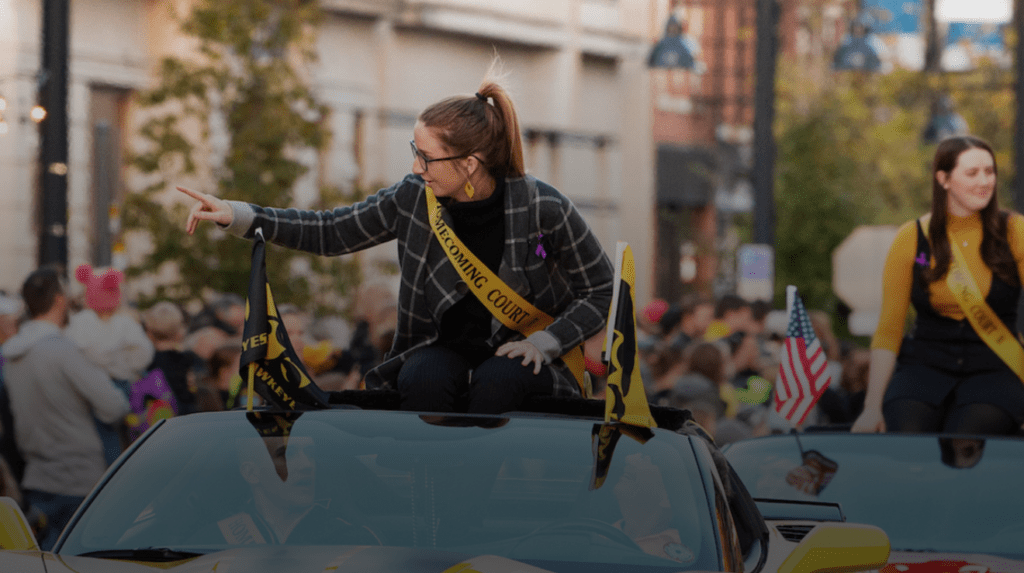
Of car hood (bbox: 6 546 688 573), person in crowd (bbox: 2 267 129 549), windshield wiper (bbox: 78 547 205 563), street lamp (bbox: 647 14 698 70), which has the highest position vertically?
street lamp (bbox: 647 14 698 70)

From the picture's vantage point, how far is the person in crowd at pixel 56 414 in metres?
8.08

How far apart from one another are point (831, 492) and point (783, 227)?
19600 millimetres

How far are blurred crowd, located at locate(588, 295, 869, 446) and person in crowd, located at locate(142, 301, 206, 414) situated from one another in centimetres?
253

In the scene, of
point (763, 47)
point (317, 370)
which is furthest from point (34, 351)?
point (763, 47)

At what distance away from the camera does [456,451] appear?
360 cm

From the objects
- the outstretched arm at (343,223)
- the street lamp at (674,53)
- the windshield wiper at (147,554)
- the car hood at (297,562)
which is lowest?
the windshield wiper at (147,554)

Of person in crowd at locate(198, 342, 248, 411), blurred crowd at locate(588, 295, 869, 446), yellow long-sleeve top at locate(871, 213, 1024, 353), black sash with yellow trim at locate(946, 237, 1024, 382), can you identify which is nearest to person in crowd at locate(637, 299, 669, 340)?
blurred crowd at locate(588, 295, 869, 446)

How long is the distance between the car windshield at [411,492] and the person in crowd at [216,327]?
608 centimetres

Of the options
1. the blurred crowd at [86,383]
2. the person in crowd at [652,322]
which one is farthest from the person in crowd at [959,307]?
the person in crowd at [652,322]

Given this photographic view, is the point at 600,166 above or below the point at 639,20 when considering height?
below

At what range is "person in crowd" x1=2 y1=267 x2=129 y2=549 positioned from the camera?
26.5ft

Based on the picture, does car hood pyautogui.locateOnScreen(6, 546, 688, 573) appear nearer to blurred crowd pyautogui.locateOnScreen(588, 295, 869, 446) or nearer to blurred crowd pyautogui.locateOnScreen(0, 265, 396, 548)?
blurred crowd pyautogui.locateOnScreen(0, 265, 396, 548)

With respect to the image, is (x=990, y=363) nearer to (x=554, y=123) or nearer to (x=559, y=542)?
(x=559, y=542)

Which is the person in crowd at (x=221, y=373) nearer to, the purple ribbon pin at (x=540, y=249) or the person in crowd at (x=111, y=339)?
the person in crowd at (x=111, y=339)
